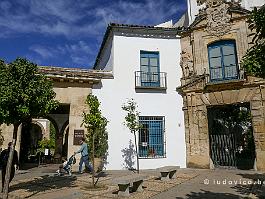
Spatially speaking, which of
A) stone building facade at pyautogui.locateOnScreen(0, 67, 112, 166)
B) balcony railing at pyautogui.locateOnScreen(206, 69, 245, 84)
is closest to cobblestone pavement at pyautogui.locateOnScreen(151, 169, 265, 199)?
balcony railing at pyautogui.locateOnScreen(206, 69, 245, 84)

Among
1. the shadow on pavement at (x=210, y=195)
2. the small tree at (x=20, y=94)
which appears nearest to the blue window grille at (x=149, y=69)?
the small tree at (x=20, y=94)

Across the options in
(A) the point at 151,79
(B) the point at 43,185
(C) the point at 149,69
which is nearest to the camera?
(B) the point at 43,185

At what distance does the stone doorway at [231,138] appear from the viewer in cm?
1303

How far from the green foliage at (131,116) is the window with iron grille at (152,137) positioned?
0.90 metres

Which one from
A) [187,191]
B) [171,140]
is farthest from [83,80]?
[187,191]

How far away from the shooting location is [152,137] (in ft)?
44.8

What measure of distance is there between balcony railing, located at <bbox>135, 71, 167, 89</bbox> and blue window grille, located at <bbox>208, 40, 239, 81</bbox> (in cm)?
247

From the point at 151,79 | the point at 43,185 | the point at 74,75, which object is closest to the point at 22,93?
the point at 43,185

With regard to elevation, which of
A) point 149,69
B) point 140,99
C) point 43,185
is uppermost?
point 149,69

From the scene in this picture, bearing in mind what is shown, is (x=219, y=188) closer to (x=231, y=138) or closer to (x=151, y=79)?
(x=231, y=138)

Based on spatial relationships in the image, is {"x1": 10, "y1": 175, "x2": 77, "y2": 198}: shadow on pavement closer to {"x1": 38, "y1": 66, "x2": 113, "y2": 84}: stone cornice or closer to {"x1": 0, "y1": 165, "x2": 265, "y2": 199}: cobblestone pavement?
{"x1": 0, "y1": 165, "x2": 265, "y2": 199}: cobblestone pavement

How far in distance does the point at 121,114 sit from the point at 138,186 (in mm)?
5661

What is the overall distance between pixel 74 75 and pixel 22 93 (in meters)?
6.02

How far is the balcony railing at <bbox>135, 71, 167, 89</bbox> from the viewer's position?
45.6ft
